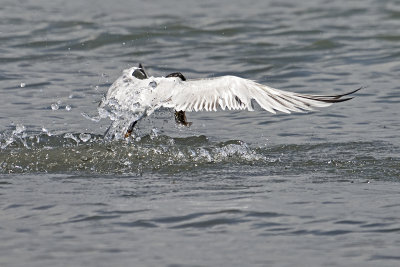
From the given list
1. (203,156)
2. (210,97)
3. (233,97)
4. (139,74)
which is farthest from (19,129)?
(233,97)

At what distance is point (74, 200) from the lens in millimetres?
6625

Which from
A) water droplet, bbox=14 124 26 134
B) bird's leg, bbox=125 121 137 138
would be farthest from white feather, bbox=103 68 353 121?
water droplet, bbox=14 124 26 134

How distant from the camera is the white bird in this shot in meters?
7.84

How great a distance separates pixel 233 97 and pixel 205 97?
10.4 inches

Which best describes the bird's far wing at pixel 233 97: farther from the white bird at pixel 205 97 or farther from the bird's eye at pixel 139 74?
the bird's eye at pixel 139 74

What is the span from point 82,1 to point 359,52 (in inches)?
292

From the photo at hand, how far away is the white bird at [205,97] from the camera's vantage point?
7.84 metres

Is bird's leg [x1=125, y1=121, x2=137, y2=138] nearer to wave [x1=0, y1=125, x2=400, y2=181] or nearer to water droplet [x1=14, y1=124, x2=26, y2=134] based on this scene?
wave [x1=0, y1=125, x2=400, y2=181]

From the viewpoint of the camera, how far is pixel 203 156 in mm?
8219

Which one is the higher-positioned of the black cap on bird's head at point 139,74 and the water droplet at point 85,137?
the black cap on bird's head at point 139,74

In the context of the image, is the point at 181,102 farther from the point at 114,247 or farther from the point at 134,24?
the point at 134,24

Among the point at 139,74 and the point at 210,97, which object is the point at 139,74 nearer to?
the point at 139,74

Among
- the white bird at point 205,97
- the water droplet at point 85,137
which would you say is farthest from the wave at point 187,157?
the white bird at point 205,97

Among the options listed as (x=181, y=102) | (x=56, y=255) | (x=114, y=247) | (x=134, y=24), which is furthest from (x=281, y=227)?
(x=134, y=24)
